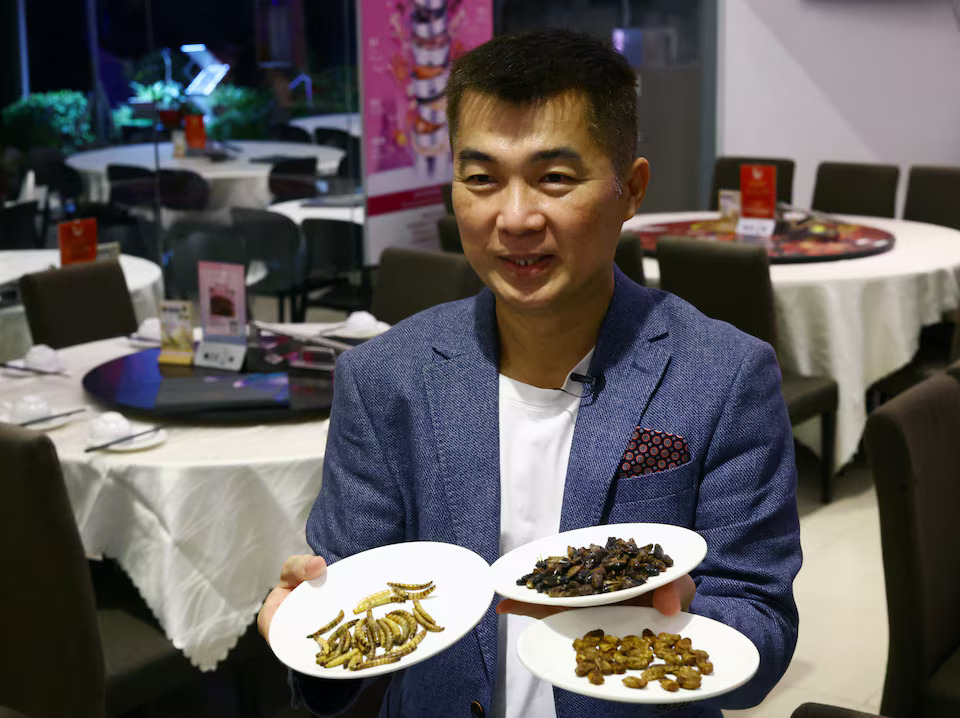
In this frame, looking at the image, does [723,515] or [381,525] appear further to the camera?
[381,525]

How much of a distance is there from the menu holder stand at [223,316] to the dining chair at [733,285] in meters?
1.53

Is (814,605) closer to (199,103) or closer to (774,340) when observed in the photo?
(774,340)

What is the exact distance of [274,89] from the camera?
243 inches

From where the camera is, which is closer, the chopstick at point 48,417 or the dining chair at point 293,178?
Result: the chopstick at point 48,417

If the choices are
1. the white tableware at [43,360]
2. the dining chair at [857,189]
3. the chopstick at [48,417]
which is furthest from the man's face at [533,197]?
the dining chair at [857,189]

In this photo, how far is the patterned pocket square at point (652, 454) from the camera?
1286 mm

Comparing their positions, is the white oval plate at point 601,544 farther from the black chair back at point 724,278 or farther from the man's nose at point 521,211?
the black chair back at point 724,278

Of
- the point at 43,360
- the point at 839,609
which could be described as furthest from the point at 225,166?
the point at 839,609

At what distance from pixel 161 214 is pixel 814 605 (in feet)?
12.3

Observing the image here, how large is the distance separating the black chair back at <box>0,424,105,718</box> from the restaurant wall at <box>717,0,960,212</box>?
6.83 meters

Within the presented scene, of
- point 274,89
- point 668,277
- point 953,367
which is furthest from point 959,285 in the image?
point 274,89

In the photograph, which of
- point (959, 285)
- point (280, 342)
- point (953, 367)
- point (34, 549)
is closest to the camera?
point (34, 549)

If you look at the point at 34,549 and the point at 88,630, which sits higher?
the point at 34,549

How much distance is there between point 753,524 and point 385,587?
1.30 ft
